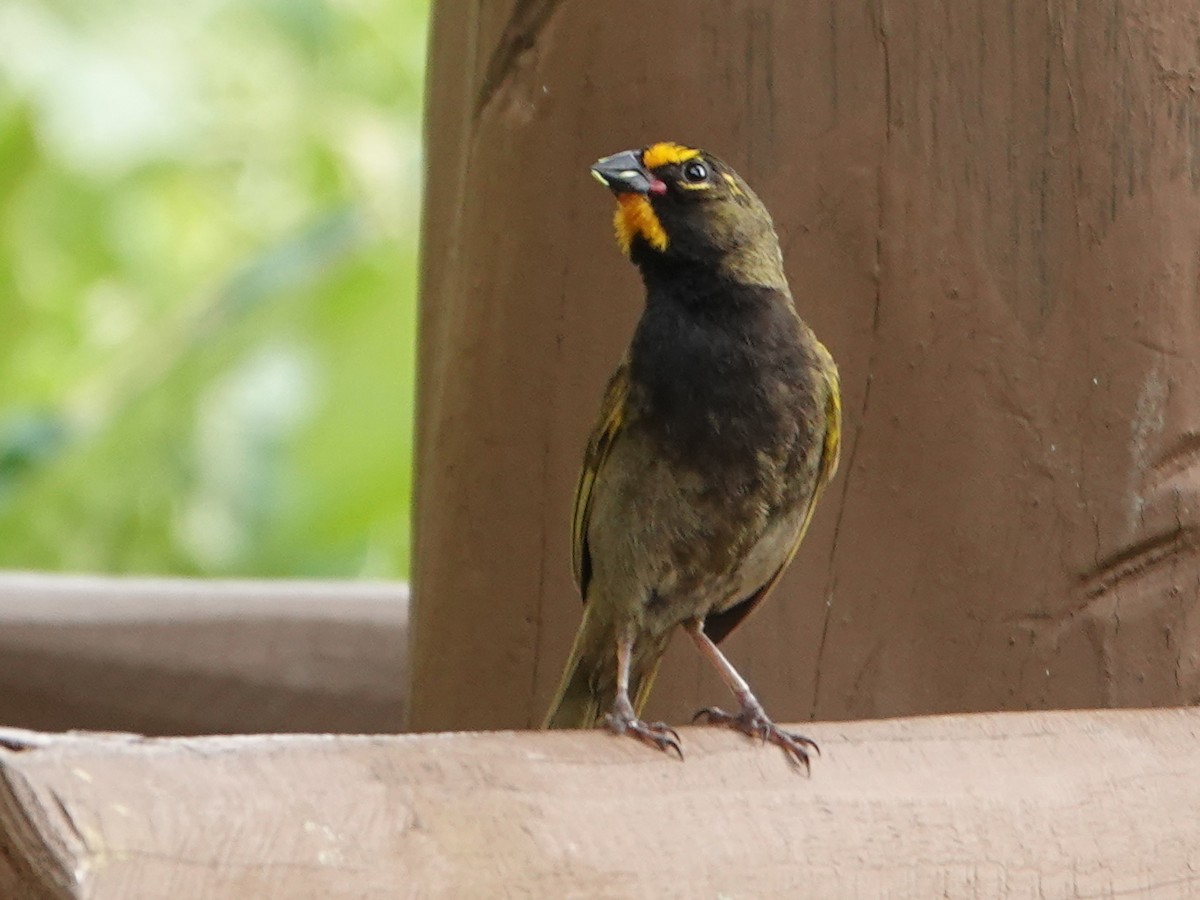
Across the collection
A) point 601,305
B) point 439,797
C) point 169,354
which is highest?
point 601,305

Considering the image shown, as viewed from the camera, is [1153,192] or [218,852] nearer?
[218,852]

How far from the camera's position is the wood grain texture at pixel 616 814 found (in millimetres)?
1525

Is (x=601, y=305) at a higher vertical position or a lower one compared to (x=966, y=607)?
higher

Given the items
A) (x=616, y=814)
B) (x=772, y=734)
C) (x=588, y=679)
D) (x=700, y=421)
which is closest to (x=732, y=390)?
(x=700, y=421)

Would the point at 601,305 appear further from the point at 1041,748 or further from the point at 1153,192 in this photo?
the point at 1041,748

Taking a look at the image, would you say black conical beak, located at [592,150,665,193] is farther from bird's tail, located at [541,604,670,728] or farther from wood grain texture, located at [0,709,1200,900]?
wood grain texture, located at [0,709,1200,900]

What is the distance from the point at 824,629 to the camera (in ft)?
9.52

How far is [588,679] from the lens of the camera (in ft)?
9.90

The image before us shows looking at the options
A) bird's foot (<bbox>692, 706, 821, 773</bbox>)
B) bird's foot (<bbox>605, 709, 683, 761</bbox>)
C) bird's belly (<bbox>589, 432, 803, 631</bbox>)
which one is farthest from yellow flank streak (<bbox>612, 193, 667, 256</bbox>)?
bird's foot (<bbox>605, 709, 683, 761</bbox>)

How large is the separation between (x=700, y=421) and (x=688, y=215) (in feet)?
1.11

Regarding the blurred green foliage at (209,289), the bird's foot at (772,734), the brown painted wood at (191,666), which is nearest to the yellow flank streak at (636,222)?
the bird's foot at (772,734)

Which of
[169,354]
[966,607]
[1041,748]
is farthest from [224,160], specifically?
[1041,748]

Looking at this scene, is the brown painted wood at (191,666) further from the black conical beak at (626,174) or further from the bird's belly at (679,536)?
the black conical beak at (626,174)

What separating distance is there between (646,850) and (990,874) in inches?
17.9
